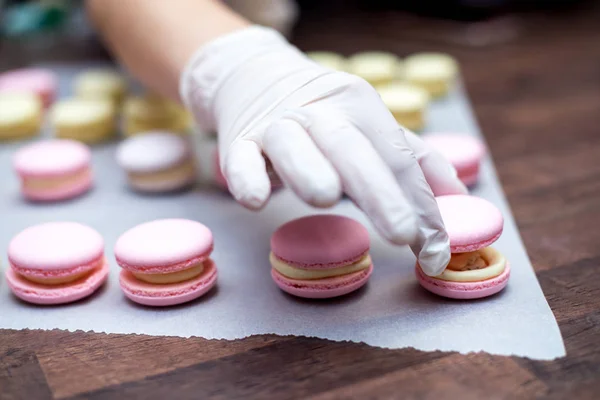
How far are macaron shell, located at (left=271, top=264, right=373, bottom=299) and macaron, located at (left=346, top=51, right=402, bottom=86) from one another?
851 millimetres

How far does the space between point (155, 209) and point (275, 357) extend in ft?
1.90

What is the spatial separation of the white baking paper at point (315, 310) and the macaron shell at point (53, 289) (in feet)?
0.05

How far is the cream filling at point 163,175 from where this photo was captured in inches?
60.9

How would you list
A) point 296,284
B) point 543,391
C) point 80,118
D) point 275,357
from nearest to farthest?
point 543,391 → point 275,357 → point 296,284 → point 80,118

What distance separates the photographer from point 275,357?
3.31ft

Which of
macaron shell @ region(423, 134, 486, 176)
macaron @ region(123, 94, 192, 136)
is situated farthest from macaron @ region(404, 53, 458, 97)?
macaron @ region(123, 94, 192, 136)

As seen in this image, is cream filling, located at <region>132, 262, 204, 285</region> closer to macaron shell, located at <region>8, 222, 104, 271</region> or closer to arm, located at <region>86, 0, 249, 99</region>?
macaron shell, located at <region>8, 222, 104, 271</region>

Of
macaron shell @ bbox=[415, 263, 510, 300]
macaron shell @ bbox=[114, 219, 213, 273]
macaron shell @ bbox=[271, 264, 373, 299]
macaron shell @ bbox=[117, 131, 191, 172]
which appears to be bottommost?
macaron shell @ bbox=[117, 131, 191, 172]

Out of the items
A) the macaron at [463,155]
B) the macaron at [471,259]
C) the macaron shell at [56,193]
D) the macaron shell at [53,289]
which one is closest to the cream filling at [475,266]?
the macaron at [471,259]

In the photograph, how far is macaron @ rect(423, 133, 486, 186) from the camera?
147 cm

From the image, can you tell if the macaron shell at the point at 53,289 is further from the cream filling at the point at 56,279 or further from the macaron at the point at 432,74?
the macaron at the point at 432,74

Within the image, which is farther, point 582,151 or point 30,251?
point 582,151

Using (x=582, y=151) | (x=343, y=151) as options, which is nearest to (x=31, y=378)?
(x=343, y=151)

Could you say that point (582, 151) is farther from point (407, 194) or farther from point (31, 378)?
point (31, 378)
